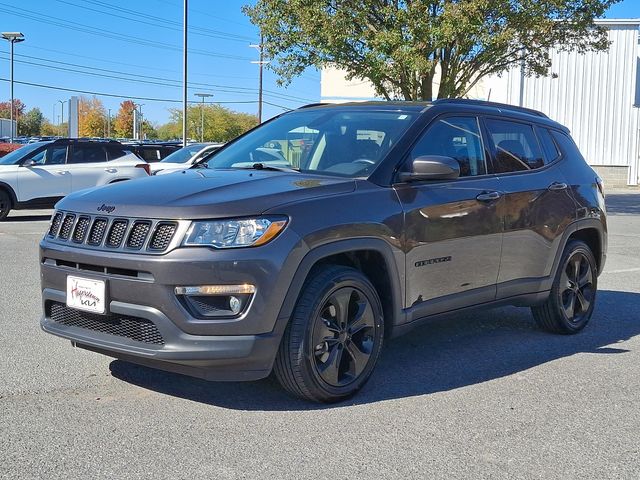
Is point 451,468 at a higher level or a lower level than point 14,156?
lower

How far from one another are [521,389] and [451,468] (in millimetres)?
1436

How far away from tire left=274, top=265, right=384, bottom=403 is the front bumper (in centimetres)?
15

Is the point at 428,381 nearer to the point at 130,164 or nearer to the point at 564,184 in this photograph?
the point at 564,184

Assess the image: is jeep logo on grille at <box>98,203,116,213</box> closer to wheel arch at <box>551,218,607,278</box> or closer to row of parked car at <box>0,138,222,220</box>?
wheel arch at <box>551,218,607,278</box>

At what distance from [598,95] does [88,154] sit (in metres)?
24.5

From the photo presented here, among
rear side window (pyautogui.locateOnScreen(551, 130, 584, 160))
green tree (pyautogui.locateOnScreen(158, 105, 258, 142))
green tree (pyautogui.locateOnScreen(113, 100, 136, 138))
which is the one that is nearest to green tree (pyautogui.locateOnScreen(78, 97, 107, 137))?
green tree (pyautogui.locateOnScreen(113, 100, 136, 138))

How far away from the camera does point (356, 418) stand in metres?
4.24

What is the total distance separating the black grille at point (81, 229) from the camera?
4273 millimetres

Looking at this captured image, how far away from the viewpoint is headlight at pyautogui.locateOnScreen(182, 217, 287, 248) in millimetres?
3920

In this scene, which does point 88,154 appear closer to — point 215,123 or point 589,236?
Answer: point 589,236

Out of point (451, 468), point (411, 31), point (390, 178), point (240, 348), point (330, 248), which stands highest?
point (411, 31)

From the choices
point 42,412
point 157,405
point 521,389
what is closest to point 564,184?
point 521,389

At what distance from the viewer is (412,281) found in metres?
4.80

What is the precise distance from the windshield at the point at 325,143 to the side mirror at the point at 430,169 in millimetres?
216
